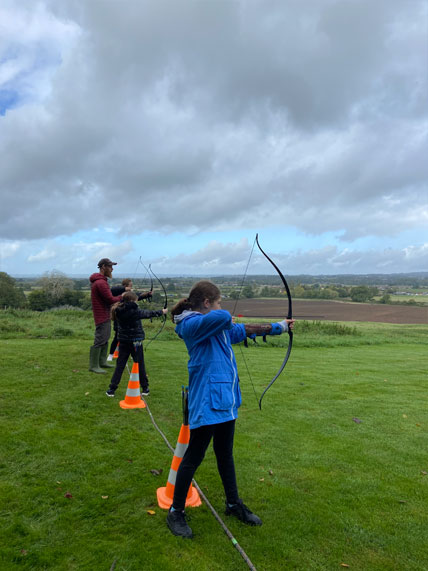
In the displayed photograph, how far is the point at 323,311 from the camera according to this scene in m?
10.3

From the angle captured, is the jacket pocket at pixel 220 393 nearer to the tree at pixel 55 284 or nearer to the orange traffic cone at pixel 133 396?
the orange traffic cone at pixel 133 396

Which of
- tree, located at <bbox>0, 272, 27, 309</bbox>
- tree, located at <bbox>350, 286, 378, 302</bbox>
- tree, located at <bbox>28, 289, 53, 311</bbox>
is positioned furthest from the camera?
tree, located at <bbox>350, 286, 378, 302</bbox>

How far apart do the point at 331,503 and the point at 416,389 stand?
6.18 metres

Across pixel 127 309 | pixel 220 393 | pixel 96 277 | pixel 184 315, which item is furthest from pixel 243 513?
pixel 96 277

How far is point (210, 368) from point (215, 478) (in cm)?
185

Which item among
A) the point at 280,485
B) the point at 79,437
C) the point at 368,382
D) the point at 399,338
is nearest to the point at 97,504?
the point at 79,437

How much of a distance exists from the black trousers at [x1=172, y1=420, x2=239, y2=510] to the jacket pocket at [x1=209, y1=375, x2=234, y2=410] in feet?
0.71

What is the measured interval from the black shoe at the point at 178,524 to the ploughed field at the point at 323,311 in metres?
1.99

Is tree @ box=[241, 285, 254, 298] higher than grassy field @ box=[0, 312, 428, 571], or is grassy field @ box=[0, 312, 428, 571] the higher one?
tree @ box=[241, 285, 254, 298]

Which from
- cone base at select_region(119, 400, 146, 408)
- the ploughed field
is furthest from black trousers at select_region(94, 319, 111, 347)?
the ploughed field

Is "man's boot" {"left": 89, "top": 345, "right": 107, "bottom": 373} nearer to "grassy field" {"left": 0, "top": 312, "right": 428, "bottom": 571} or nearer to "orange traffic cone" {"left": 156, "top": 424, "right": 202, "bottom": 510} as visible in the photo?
"grassy field" {"left": 0, "top": 312, "right": 428, "bottom": 571}

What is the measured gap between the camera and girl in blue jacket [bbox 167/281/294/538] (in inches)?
118

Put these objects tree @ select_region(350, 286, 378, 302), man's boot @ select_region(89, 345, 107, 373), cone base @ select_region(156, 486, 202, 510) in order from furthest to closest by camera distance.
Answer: tree @ select_region(350, 286, 378, 302), man's boot @ select_region(89, 345, 107, 373), cone base @ select_region(156, 486, 202, 510)

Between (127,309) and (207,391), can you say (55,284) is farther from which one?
(207,391)
